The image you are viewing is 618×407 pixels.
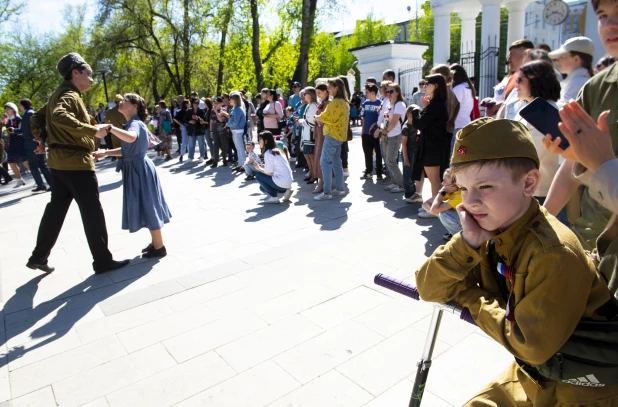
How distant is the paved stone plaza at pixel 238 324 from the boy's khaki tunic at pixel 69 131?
48.3 inches

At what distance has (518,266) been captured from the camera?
1383mm

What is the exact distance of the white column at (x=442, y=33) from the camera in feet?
51.2

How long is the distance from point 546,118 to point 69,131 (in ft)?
14.2

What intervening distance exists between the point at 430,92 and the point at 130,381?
4819 mm

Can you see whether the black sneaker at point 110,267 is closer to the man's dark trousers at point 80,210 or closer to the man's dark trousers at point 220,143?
the man's dark trousers at point 80,210

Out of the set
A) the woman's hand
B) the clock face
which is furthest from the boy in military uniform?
the clock face

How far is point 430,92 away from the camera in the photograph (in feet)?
19.5

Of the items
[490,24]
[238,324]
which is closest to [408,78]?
[490,24]

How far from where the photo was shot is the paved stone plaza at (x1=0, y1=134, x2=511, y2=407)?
280 cm

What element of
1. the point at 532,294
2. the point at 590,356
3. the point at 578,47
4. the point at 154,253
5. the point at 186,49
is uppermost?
the point at 186,49

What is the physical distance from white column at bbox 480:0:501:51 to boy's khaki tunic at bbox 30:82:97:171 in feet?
41.6

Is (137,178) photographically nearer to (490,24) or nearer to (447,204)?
(447,204)

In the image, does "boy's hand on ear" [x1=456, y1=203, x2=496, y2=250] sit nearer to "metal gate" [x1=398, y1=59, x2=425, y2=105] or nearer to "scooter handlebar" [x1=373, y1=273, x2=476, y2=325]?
"scooter handlebar" [x1=373, y1=273, x2=476, y2=325]

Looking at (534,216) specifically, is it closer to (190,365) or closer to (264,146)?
(190,365)
